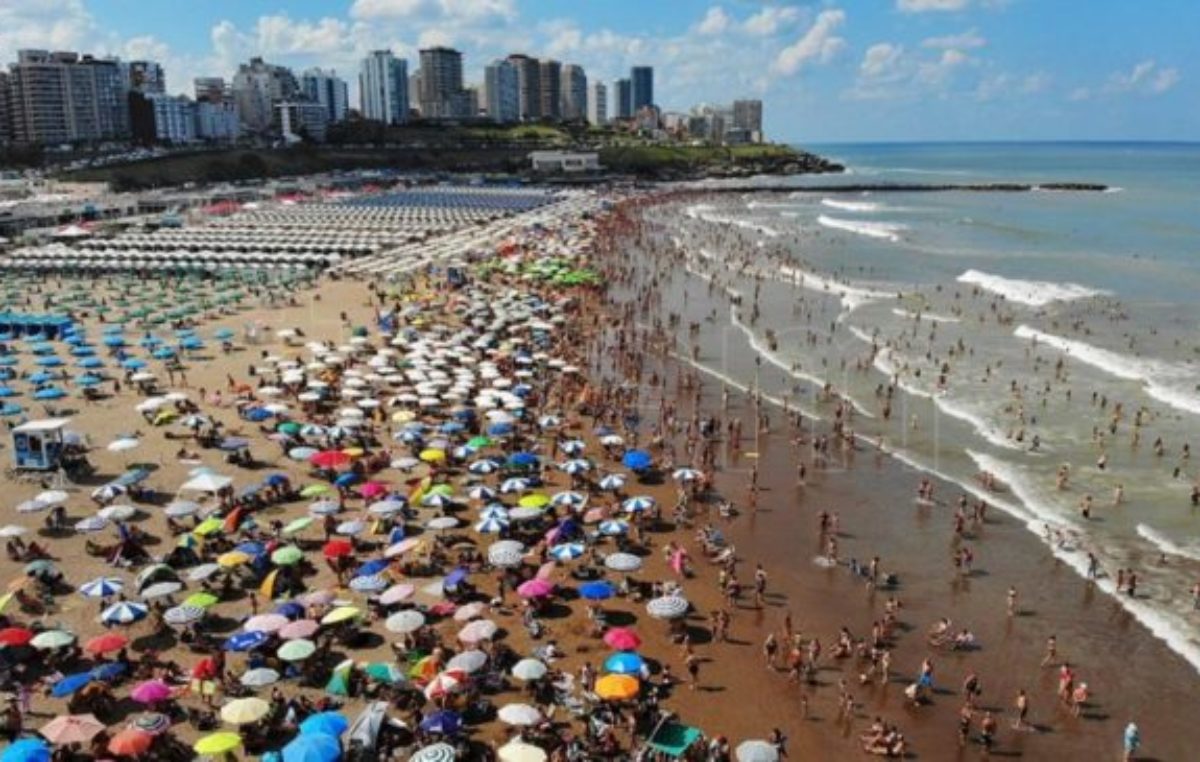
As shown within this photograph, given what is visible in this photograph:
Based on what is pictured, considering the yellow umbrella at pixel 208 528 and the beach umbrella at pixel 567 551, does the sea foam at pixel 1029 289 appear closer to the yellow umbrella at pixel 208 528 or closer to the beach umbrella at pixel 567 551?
the beach umbrella at pixel 567 551

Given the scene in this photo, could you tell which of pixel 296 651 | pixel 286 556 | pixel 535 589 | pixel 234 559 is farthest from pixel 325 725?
pixel 234 559

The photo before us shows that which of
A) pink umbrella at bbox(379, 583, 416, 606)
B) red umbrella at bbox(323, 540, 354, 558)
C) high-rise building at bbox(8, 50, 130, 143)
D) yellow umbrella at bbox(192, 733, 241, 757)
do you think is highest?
high-rise building at bbox(8, 50, 130, 143)

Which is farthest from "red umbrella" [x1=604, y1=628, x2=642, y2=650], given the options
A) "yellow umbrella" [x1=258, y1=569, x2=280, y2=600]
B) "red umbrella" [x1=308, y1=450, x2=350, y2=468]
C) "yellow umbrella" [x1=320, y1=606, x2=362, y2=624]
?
"red umbrella" [x1=308, y1=450, x2=350, y2=468]

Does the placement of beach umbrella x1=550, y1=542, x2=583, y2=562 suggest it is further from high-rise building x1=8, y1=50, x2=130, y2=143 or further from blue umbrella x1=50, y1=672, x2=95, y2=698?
high-rise building x1=8, y1=50, x2=130, y2=143

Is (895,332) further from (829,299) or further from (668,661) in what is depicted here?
(668,661)

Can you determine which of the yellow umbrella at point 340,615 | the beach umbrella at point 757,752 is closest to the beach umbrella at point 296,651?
the yellow umbrella at point 340,615

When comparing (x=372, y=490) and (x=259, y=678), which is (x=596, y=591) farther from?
(x=372, y=490)

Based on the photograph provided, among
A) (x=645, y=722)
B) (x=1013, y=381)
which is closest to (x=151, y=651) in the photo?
(x=645, y=722)
